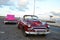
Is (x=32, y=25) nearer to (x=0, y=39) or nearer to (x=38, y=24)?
(x=38, y=24)

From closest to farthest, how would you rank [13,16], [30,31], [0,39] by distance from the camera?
[0,39]
[30,31]
[13,16]

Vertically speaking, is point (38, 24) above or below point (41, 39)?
above

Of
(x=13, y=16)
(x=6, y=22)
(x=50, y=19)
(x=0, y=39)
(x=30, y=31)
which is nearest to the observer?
(x=0, y=39)

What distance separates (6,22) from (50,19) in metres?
11.8

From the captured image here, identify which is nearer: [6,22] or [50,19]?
[6,22]

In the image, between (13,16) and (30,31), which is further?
(13,16)

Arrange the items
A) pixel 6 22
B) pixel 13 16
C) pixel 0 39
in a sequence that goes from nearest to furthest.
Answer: pixel 0 39 → pixel 6 22 → pixel 13 16

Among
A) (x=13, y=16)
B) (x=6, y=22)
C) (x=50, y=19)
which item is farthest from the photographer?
(x=50, y=19)

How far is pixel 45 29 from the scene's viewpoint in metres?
11.0

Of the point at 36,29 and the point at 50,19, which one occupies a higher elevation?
the point at 36,29

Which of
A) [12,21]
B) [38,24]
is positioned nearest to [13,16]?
[12,21]

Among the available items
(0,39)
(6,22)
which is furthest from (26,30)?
(6,22)

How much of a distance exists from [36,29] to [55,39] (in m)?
1.45

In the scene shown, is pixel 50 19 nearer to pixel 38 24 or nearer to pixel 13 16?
pixel 13 16
